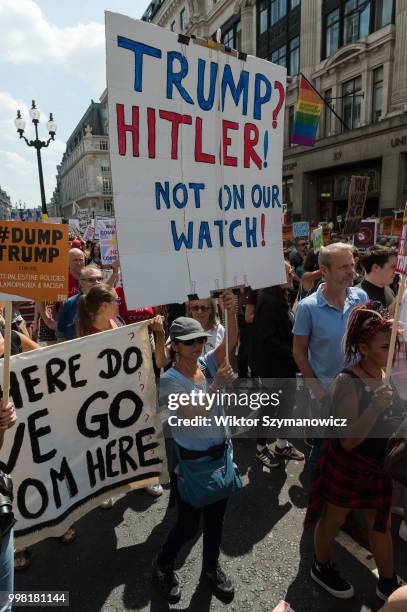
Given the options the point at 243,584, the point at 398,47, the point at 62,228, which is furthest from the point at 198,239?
the point at 398,47

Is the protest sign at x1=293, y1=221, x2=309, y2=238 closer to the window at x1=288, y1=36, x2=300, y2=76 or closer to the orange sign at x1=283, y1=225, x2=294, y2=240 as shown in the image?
the orange sign at x1=283, y1=225, x2=294, y2=240

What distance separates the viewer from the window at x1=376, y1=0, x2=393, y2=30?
56.5ft

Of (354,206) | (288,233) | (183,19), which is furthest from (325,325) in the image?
(183,19)

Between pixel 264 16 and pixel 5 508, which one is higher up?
pixel 264 16

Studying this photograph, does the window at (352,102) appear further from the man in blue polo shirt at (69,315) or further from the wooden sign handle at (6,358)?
the wooden sign handle at (6,358)

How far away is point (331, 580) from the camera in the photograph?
7.21 feet

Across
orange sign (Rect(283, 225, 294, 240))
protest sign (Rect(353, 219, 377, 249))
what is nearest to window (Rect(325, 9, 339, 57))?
orange sign (Rect(283, 225, 294, 240))

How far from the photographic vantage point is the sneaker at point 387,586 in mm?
2115

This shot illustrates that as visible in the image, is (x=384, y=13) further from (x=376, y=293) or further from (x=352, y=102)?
(x=376, y=293)

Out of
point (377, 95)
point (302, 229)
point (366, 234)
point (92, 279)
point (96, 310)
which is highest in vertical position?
point (377, 95)

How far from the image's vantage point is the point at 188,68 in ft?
6.26

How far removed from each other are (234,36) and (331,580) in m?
32.2

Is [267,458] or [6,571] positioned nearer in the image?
[6,571]

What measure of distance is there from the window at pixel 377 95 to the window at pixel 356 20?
201cm
